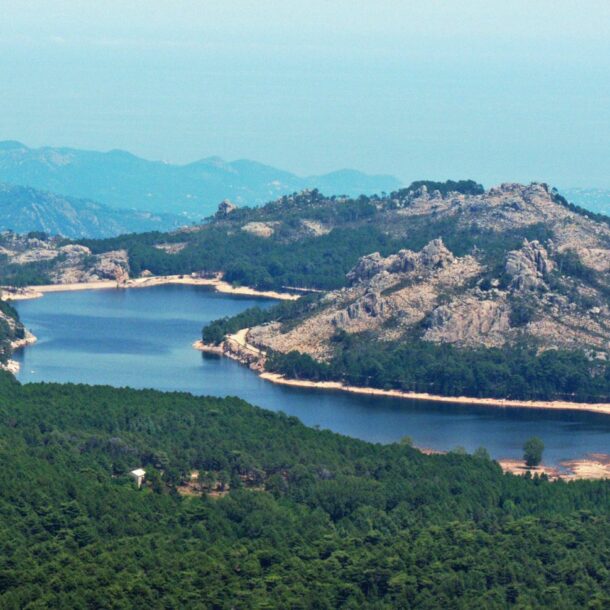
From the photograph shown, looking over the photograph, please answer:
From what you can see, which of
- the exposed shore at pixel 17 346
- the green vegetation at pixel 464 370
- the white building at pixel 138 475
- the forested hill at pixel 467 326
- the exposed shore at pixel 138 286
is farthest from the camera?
the exposed shore at pixel 138 286

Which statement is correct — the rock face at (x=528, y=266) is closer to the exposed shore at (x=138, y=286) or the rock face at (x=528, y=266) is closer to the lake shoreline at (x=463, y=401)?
the lake shoreline at (x=463, y=401)

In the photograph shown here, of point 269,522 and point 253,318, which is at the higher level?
point 253,318

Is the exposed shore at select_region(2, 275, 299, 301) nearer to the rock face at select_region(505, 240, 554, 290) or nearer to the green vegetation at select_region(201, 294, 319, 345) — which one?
the green vegetation at select_region(201, 294, 319, 345)

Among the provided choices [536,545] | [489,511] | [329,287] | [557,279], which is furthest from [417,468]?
[329,287]

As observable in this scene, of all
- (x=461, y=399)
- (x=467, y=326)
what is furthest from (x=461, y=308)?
(x=461, y=399)

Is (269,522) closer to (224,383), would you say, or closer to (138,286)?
(224,383)

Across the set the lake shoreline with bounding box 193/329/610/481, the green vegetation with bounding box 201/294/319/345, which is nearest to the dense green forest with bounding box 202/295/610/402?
the lake shoreline with bounding box 193/329/610/481

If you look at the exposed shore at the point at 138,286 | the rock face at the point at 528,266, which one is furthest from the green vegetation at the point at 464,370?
the exposed shore at the point at 138,286
